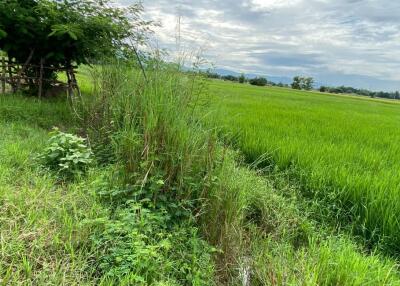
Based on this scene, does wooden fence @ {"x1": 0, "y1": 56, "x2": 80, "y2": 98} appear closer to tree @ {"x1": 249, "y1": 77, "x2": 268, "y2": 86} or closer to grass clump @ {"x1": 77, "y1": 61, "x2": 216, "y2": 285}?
grass clump @ {"x1": 77, "y1": 61, "x2": 216, "y2": 285}

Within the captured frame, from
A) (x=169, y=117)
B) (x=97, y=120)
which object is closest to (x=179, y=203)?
(x=169, y=117)

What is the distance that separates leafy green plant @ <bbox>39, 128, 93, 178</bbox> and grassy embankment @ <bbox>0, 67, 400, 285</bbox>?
13 centimetres

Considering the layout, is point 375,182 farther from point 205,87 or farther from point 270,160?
point 205,87

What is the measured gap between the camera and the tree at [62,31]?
6309 mm

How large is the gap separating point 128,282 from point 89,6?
693cm

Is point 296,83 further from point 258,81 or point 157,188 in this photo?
point 157,188

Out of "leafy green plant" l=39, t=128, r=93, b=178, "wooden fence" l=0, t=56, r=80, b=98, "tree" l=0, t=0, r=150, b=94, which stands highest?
"tree" l=0, t=0, r=150, b=94

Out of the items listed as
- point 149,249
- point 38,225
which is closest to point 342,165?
point 149,249

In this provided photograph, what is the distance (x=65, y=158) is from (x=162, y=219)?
4.98 feet

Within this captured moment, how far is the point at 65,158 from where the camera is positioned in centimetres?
337

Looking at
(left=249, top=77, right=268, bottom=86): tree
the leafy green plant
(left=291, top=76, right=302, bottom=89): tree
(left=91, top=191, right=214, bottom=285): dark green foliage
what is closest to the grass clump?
(left=91, top=191, right=214, bottom=285): dark green foliage

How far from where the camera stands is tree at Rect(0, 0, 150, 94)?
6.31 m

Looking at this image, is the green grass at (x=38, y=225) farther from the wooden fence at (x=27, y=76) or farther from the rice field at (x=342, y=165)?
the wooden fence at (x=27, y=76)

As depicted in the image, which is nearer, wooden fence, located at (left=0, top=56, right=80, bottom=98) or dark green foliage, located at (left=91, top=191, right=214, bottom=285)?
dark green foliage, located at (left=91, top=191, right=214, bottom=285)
